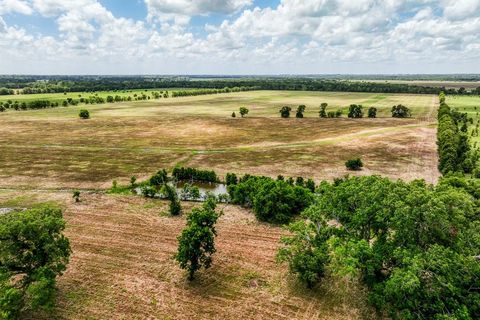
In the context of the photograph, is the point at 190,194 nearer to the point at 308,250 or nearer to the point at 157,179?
A: the point at 157,179

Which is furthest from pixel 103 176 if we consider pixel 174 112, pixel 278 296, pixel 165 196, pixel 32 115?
pixel 32 115

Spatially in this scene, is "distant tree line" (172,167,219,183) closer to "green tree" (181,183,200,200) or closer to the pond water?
the pond water

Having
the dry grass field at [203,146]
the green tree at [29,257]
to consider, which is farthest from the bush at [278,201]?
the green tree at [29,257]

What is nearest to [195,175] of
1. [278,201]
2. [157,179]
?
[157,179]

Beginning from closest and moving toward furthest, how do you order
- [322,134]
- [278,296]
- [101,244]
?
[278,296] < [101,244] < [322,134]

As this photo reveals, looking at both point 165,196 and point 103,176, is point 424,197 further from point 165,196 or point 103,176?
point 103,176
